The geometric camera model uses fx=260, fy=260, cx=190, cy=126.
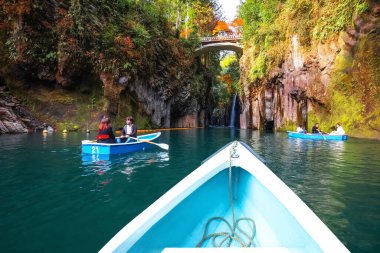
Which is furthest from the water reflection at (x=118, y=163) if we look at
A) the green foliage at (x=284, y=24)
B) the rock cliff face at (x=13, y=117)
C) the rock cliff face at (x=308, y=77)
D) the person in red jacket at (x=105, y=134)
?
the green foliage at (x=284, y=24)

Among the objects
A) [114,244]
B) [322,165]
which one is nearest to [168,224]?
[114,244]

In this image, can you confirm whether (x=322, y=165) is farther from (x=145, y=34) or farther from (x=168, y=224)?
(x=145, y=34)

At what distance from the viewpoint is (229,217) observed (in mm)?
2908

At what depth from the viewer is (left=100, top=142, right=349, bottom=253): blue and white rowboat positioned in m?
1.96

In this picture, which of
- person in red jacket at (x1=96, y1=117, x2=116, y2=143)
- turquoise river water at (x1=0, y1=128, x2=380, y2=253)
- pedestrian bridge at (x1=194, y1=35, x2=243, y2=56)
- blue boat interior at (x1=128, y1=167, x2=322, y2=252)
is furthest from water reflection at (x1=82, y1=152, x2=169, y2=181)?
pedestrian bridge at (x1=194, y1=35, x2=243, y2=56)

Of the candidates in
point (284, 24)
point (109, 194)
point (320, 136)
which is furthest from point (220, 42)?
point (109, 194)

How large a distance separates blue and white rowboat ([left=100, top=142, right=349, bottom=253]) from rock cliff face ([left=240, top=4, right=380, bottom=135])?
1731cm

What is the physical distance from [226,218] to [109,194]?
8.70ft

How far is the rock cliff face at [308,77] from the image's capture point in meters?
16.8

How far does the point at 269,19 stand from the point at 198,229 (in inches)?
1148

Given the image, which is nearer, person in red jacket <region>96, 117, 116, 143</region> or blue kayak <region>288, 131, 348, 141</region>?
person in red jacket <region>96, 117, 116, 143</region>

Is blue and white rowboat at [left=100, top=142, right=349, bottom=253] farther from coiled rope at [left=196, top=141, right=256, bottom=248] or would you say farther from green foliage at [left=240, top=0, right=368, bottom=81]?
green foliage at [left=240, top=0, right=368, bottom=81]

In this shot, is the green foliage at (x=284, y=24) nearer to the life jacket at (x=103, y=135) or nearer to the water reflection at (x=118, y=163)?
the water reflection at (x=118, y=163)

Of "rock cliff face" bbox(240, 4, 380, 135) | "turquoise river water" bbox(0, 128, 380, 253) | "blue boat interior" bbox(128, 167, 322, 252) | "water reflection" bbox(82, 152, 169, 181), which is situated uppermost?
"rock cliff face" bbox(240, 4, 380, 135)
